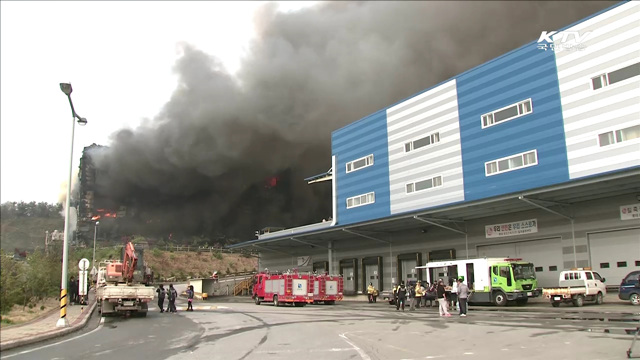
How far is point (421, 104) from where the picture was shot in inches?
1220

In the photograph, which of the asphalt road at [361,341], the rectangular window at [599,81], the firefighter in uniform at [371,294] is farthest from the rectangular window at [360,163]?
the asphalt road at [361,341]

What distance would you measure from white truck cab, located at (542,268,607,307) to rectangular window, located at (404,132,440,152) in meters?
12.5

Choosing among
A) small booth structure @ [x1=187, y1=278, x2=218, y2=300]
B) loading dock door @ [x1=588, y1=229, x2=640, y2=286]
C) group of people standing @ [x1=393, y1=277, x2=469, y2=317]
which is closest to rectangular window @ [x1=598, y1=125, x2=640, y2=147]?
loading dock door @ [x1=588, y1=229, x2=640, y2=286]

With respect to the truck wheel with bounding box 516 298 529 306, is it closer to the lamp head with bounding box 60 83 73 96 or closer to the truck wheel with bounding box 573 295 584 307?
the truck wheel with bounding box 573 295 584 307

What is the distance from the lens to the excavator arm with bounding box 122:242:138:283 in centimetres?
2114

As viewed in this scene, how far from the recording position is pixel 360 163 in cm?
3628

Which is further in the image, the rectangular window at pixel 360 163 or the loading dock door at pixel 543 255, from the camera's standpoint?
the rectangular window at pixel 360 163

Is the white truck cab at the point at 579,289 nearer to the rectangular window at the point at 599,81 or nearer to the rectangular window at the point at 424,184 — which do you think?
the rectangular window at the point at 599,81

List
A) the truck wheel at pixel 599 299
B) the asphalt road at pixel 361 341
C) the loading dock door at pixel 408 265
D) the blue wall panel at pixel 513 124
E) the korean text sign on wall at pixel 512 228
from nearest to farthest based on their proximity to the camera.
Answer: the asphalt road at pixel 361 341
the truck wheel at pixel 599 299
the blue wall panel at pixel 513 124
the korean text sign on wall at pixel 512 228
the loading dock door at pixel 408 265

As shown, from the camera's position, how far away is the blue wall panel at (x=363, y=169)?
111 ft

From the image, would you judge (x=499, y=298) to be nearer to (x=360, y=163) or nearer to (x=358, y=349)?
(x=358, y=349)

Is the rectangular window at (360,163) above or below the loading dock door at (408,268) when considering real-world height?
above

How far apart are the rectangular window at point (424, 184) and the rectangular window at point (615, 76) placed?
10183mm

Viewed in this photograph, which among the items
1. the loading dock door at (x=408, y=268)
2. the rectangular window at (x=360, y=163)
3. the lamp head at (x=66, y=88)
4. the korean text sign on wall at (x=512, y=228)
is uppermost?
the rectangular window at (x=360, y=163)
